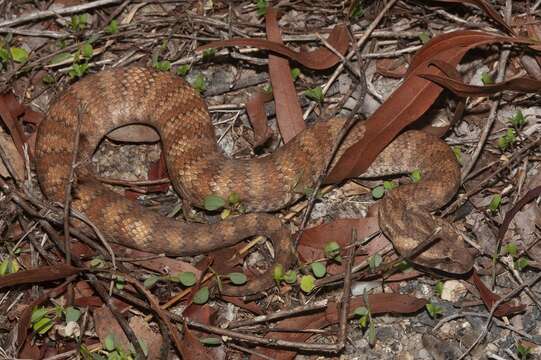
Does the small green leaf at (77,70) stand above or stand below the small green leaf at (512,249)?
above

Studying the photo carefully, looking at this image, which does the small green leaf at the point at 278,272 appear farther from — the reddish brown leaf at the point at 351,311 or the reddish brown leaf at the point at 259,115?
the reddish brown leaf at the point at 259,115

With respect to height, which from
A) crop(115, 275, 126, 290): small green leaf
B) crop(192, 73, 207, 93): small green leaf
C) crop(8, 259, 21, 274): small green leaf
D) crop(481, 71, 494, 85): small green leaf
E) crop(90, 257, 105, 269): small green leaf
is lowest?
crop(115, 275, 126, 290): small green leaf

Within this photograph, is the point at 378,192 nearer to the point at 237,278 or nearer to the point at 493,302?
the point at 493,302

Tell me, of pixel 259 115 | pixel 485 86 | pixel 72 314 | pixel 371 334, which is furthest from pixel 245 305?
pixel 485 86

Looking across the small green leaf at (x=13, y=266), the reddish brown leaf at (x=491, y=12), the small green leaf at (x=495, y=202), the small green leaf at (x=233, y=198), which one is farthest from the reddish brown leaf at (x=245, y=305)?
the reddish brown leaf at (x=491, y=12)

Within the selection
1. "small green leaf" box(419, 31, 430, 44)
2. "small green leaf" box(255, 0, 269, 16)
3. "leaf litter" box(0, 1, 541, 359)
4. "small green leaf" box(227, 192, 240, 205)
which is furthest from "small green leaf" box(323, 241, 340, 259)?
"small green leaf" box(255, 0, 269, 16)

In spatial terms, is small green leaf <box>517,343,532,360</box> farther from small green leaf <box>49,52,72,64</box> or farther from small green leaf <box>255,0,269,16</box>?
small green leaf <box>49,52,72,64</box>

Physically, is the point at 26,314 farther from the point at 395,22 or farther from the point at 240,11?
the point at 395,22
